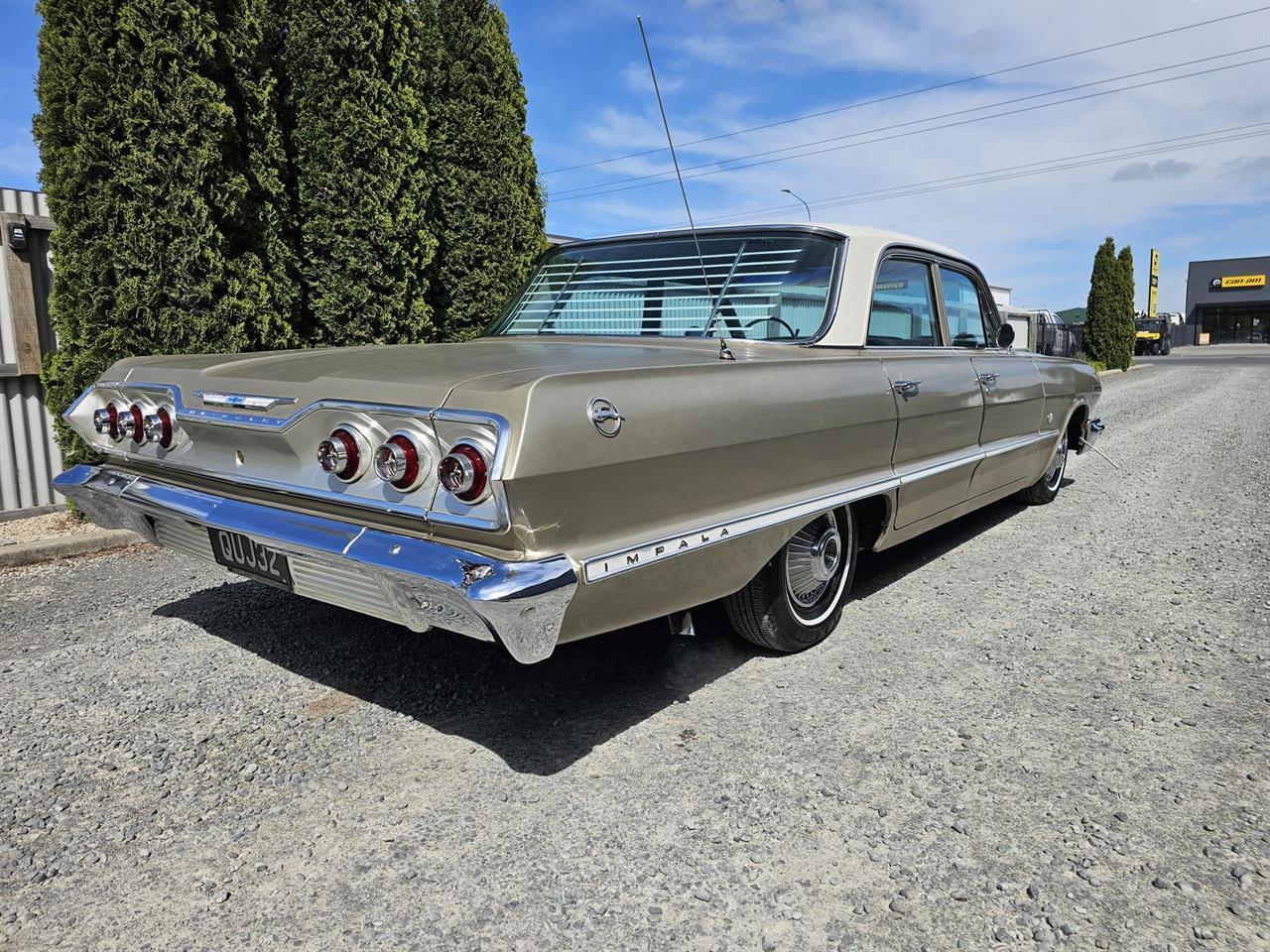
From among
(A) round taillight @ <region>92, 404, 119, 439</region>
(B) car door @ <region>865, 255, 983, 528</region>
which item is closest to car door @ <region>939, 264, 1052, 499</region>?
(B) car door @ <region>865, 255, 983, 528</region>

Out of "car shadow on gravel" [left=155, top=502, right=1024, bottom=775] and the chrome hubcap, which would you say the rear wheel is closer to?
"car shadow on gravel" [left=155, top=502, right=1024, bottom=775]

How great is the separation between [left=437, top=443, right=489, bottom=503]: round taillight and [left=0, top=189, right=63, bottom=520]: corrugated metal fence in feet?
17.6

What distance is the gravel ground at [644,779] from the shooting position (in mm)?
1929

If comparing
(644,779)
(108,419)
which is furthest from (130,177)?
(644,779)

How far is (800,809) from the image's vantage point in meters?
2.33

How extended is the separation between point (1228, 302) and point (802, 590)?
205 feet

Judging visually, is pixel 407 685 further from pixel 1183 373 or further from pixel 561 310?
pixel 1183 373

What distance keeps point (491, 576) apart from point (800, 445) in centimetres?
129

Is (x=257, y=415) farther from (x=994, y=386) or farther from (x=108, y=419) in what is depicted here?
(x=994, y=386)

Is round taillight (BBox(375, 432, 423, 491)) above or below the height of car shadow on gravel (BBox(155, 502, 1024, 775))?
above

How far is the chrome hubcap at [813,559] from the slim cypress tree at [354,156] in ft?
15.4

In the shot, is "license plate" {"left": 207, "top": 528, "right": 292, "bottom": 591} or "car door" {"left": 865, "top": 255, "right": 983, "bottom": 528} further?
"car door" {"left": 865, "top": 255, "right": 983, "bottom": 528}

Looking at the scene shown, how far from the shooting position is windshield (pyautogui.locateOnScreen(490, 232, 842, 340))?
3.41 metres

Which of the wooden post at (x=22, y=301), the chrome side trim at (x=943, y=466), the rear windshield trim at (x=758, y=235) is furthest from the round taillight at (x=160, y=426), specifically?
the wooden post at (x=22, y=301)
